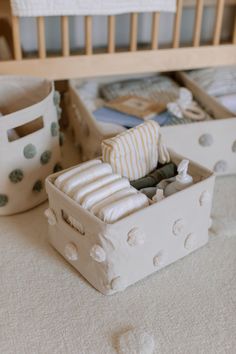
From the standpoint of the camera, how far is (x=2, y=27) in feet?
6.01

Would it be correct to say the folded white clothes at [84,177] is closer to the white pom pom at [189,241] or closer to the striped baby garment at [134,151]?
the striped baby garment at [134,151]

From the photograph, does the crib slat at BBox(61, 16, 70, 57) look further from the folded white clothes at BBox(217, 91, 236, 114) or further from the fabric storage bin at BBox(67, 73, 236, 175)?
the folded white clothes at BBox(217, 91, 236, 114)

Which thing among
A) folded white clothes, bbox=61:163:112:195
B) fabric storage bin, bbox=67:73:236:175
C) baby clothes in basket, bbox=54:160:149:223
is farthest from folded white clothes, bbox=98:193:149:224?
fabric storage bin, bbox=67:73:236:175

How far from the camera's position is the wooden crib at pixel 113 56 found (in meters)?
1.53

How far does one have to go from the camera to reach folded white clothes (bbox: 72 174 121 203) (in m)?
1.08

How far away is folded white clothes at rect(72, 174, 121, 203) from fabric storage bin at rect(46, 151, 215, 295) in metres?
0.02

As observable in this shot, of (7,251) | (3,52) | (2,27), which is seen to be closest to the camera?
(7,251)

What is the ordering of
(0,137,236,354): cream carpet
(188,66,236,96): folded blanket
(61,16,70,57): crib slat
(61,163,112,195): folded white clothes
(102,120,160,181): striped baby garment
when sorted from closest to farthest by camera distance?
(0,137,236,354): cream carpet < (61,163,112,195): folded white clothes < (102,120,160,181): striped baby garment < (61,16,70,57): crib slat < (188,66,236,96): folded blanket

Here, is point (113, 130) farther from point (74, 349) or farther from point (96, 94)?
point (74, 349)

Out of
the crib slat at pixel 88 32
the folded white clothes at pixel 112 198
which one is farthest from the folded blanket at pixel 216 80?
the folded white clothes at pixel 112 198

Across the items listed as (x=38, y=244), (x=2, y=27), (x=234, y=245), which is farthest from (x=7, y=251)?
(x=2, y=27)

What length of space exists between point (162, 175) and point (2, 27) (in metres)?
1.01

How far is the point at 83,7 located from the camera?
1.46m

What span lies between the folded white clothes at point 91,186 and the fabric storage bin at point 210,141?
323mm
